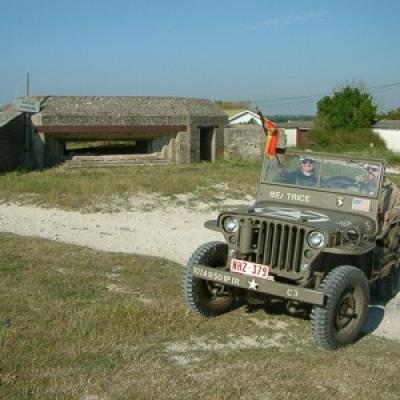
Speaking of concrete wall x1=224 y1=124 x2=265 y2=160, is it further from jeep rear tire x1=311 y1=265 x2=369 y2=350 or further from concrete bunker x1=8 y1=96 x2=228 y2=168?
jeep rear tire x1=311 y1=265 x2=369 y2=350

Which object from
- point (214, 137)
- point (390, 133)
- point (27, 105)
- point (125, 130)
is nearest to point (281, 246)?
point (27, 105)

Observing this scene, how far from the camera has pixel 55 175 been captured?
56.2 feet

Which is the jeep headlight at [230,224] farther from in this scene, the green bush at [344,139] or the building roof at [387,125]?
the building roof at [387,125]

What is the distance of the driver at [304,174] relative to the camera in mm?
7159

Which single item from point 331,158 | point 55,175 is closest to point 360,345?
point 331,158

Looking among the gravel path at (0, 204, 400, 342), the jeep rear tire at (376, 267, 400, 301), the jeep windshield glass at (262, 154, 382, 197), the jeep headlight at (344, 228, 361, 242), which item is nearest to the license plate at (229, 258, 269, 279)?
the jeep headlight at (344, 228, 361, 242)

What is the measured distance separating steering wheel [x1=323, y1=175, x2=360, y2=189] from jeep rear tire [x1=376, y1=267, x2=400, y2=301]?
4.85 feet

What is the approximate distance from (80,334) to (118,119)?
14.6 m

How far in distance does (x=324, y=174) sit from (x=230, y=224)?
1.38 m

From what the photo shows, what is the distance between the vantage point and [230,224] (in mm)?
6438

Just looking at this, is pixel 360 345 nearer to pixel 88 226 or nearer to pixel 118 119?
pixel 88 226

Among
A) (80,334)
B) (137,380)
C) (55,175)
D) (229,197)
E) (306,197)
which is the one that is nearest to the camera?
(137,380)

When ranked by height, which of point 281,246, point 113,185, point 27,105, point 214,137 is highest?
point 27,105

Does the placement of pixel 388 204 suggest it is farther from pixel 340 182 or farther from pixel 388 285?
pixel 388 285
